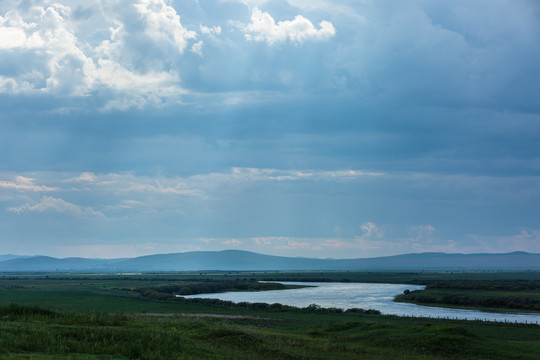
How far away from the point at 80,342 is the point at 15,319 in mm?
11693

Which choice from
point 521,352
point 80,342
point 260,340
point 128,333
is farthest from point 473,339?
point 80,342

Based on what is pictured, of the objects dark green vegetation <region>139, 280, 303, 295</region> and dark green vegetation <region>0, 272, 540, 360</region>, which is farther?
dark green vegetation <region>139, 280, 303, 295</region>

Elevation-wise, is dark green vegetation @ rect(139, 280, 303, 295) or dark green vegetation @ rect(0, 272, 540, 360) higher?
dark green vegetation @ rect(0, 272, 540, 360)

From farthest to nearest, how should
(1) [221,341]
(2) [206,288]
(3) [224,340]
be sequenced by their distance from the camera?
(2) [206,288], (3) [224,340], (1) [221,341]

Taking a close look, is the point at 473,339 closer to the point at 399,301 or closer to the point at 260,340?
the point at 260,340

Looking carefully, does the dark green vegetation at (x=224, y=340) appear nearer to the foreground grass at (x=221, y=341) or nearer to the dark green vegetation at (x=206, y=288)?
the foreground grass at (x=221, y=341)

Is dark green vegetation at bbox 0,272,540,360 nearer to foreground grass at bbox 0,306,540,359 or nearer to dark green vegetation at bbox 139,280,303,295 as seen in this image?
foreground grass at bbox 0,306,540,359

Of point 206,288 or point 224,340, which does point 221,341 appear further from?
point 206,288

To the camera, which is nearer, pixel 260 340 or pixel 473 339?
pixel 260 340

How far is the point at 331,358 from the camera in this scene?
92.0ft

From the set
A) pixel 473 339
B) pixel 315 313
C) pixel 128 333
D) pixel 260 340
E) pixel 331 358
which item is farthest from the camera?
pixel 315 313

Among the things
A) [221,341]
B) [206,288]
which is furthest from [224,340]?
[206,288]

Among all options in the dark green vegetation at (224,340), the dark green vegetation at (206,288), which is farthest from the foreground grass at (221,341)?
the dark green vegetation at (206,288)


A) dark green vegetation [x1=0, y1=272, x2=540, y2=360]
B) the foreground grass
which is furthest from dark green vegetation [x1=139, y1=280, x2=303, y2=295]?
the foreground grass
